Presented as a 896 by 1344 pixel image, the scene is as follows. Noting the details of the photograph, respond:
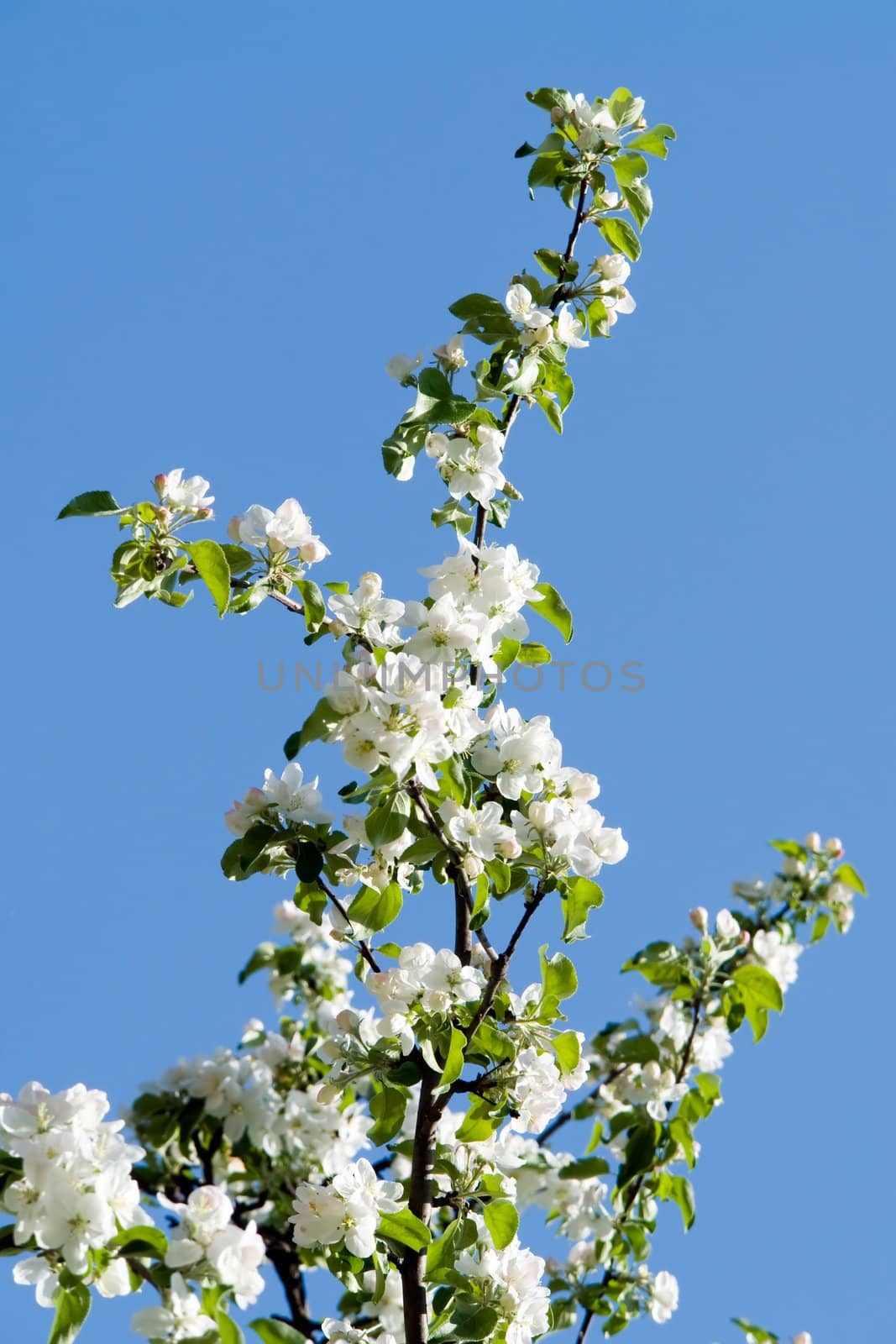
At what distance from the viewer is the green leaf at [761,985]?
2.68 metres

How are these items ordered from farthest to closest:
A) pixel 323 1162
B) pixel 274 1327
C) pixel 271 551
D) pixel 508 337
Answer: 1. pixel 323 1162
2. pixel 508 337
3. pixel 271 551
4. pixel 274 1327

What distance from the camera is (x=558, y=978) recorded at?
6.26 ft

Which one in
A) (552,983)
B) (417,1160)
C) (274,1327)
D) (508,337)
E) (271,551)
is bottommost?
(274,1327)

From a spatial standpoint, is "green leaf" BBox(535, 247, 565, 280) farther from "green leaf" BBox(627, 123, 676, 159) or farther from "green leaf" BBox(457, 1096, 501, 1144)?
"green leaf" BBox(457, 1096, 501, 1144)

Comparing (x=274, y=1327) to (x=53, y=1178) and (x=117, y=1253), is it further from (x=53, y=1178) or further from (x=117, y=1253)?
(x=53, y=1178)

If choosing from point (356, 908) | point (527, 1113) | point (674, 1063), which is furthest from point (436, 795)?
Answer: point (674, 1063)

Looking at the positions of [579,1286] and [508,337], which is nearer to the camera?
[508,337]

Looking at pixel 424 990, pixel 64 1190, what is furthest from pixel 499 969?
pixel 64 1190

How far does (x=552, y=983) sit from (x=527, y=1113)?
211 millimetres

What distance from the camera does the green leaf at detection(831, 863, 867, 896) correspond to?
3379 millimetres

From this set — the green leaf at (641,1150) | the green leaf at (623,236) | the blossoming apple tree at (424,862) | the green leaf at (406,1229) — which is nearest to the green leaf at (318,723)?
the blossoming apple tree at (424,862)

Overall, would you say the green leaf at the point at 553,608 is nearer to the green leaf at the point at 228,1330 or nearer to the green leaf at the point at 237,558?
the green leaf at the point at 237,558

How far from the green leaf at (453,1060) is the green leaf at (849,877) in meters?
1.86

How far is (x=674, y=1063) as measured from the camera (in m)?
2.85
